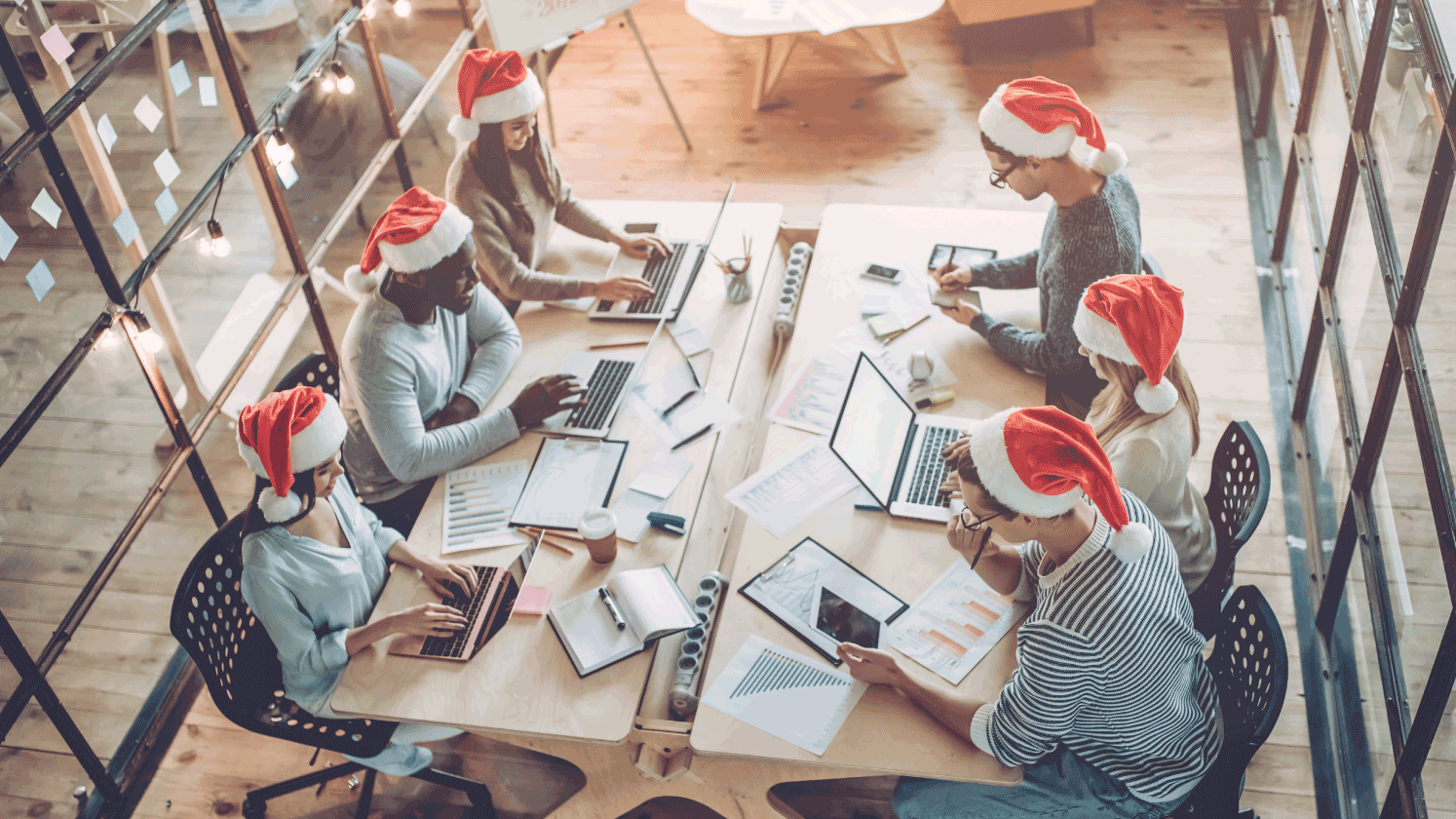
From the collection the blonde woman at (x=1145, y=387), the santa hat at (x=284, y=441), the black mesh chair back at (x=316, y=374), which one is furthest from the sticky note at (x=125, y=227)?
the blonde woman at (x=1145, y=387)

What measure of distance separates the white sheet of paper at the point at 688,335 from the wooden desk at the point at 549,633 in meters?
0.02

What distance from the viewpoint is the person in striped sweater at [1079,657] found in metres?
2.01

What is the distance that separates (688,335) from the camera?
3.21 m

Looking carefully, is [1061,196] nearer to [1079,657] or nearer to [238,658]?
[1079,657]

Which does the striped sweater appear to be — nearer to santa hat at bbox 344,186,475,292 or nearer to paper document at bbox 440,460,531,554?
paper document at bbox 440,460,531,554

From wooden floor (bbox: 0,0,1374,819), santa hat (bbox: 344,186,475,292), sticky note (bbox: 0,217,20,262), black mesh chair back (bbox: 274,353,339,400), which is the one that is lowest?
wooden floor (bbox: 0,0,1374,819)

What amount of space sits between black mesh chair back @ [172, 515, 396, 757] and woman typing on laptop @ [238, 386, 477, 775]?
68 mm

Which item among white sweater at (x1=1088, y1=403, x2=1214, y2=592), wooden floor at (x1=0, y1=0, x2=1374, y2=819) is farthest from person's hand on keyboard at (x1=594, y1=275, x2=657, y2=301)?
white sweater at (x1=1088, y1=403, x2=1214, y2=592)

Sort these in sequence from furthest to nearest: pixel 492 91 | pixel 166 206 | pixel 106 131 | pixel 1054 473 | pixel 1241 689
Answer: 1. pixel 492 91
2. pixel 166 206
3. pixel 106 131
4. pixel 1241 689
5. pixel 1054 473

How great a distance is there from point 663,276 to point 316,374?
1052 millimetres

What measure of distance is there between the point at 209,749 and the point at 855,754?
200 cm

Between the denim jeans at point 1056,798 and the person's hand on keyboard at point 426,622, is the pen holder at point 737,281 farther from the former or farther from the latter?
the denim jeans at point 1056,798

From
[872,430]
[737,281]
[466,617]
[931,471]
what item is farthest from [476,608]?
[737,281]

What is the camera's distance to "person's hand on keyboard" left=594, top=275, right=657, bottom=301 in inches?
130
